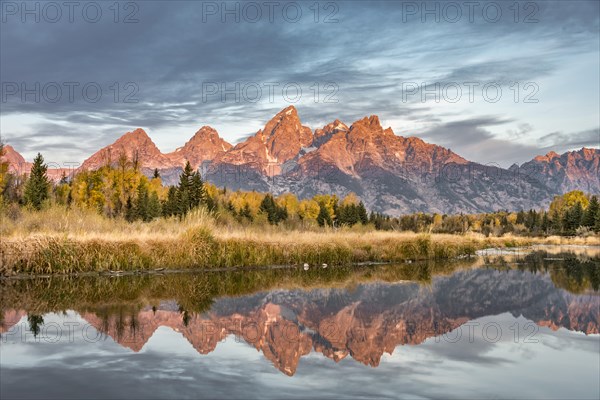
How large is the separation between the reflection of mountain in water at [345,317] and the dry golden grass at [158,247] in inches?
264

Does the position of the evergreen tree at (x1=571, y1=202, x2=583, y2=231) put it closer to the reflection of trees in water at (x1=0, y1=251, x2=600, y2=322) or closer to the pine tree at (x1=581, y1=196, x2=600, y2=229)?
the pine tree at (x1=581, y1=196, x2=600, y2=229)

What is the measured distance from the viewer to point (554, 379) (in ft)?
23.1

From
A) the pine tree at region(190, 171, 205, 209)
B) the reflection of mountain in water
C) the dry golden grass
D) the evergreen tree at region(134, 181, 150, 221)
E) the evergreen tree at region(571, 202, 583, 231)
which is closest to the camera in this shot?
the reflection of mountain in water

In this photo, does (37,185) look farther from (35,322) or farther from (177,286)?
(35,322)

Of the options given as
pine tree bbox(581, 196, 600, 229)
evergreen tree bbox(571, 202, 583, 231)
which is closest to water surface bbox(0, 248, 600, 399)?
pine tree bbox(581, 196, 600, 229)

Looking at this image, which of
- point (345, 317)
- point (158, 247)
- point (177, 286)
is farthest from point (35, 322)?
point (158, 247)

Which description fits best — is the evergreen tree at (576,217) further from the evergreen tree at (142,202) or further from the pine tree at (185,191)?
the evergreen tree at (142,202)

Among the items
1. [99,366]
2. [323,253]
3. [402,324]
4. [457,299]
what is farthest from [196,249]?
[99,366]

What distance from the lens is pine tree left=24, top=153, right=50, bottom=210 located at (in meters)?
65.9

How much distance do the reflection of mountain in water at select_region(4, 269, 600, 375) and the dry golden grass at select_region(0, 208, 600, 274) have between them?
6.70 meters

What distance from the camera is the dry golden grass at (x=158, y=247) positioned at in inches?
735

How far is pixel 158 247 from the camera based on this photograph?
20781mm

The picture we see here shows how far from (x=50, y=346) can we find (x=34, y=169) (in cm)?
6899

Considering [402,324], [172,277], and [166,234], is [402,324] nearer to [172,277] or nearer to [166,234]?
[172,277]
